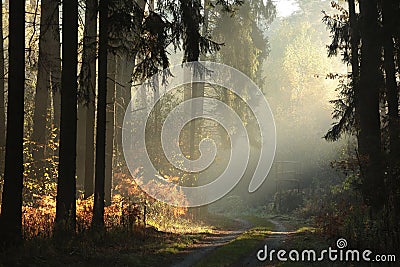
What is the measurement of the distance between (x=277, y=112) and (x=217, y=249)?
42.0 m

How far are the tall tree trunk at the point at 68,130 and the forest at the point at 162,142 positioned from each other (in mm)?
29

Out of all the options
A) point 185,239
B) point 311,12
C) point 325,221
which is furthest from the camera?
point 311,12

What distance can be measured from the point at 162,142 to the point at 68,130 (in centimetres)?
2050

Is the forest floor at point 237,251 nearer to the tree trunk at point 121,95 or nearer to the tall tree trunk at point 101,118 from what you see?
the tall tree trunk at point 101,118

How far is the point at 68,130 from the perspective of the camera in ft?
38.3

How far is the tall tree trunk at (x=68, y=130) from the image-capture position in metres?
11.6

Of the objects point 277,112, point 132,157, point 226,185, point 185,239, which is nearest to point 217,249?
point 185,239

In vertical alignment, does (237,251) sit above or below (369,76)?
below

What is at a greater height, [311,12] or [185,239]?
[311,12]

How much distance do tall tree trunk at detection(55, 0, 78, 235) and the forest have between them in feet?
0.10

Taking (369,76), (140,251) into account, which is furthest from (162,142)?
(140,251)

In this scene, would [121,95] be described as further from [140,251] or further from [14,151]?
[14,151]

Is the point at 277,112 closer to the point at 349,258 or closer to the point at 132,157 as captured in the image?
the point at 132,157

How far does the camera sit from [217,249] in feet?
44.4
